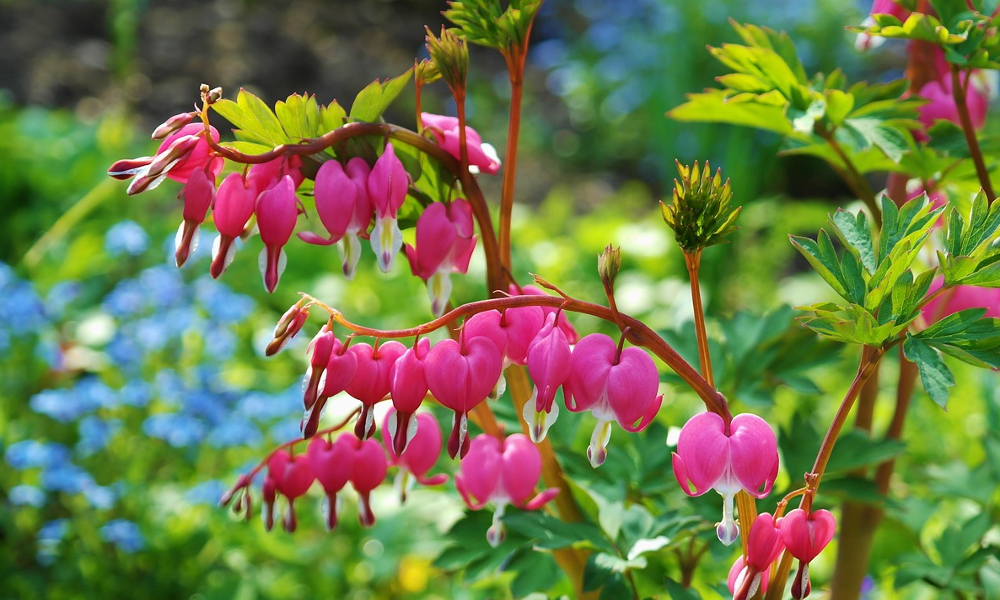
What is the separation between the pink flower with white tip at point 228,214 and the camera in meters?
0.74

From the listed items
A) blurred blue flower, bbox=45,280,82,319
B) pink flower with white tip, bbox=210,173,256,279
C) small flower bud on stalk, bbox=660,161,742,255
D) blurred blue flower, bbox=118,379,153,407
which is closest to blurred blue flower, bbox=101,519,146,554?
blurred blue flower, bbox=118,379,153,407

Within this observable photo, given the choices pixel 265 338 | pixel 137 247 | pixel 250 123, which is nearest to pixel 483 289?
pixel 265 338

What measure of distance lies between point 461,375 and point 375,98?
26 centimetres

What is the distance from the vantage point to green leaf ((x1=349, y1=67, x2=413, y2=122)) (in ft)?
2.58

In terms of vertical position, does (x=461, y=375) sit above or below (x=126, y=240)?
above

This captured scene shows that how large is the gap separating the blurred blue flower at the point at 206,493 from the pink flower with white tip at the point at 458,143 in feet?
4.36

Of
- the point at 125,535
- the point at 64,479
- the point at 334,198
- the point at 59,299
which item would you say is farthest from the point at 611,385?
the point at 59,299

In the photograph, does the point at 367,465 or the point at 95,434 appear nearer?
the point at 367,465

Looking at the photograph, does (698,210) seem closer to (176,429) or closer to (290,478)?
(290,478)

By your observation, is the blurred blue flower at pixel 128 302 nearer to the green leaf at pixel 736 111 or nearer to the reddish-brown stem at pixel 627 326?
the green leaf at pixel 736 111

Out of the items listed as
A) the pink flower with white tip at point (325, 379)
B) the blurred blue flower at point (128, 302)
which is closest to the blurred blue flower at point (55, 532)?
the blurred blue flower at point (128, 302)

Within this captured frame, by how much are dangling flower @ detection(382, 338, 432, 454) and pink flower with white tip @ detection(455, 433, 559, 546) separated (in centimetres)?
17

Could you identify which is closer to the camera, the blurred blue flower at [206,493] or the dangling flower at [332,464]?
the dangling flower at [332,464]

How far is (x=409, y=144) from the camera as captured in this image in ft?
2.68
